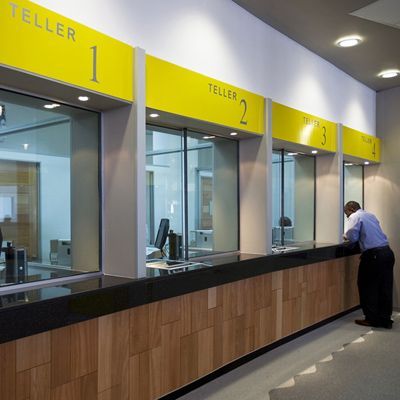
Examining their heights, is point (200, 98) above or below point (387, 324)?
above

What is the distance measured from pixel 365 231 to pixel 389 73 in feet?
7.79

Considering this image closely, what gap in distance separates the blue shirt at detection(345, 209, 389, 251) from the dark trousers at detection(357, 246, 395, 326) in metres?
0.09

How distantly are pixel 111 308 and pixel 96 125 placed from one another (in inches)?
57.8

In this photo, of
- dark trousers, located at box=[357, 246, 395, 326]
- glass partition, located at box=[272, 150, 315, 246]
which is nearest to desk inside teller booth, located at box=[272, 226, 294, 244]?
glass partition, located at box=[272, 150, 315, 246]

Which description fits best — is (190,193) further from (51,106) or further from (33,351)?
(33,351)

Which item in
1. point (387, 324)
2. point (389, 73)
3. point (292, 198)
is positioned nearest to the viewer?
point (387, 324)

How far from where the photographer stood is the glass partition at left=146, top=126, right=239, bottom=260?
4035 millimetres

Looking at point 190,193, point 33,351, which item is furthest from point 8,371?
point 190,193

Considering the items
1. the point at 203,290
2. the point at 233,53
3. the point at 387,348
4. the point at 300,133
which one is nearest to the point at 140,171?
the point at 203,290

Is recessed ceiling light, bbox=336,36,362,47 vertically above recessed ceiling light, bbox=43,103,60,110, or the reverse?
recessed ceiling light, bbox=336,36,362,47

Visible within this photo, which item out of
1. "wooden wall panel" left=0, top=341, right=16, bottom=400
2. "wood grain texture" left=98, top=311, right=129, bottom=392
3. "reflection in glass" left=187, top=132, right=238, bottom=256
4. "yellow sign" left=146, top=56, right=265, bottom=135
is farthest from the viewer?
"reflection in glass" left=187, top=132, right=238, bottom=256

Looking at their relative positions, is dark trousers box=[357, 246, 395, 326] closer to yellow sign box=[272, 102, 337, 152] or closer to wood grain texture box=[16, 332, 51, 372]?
yellow sign box=[272, 102, 337, 152]

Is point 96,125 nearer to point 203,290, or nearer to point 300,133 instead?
point 203,290

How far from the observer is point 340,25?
4.51 meters
